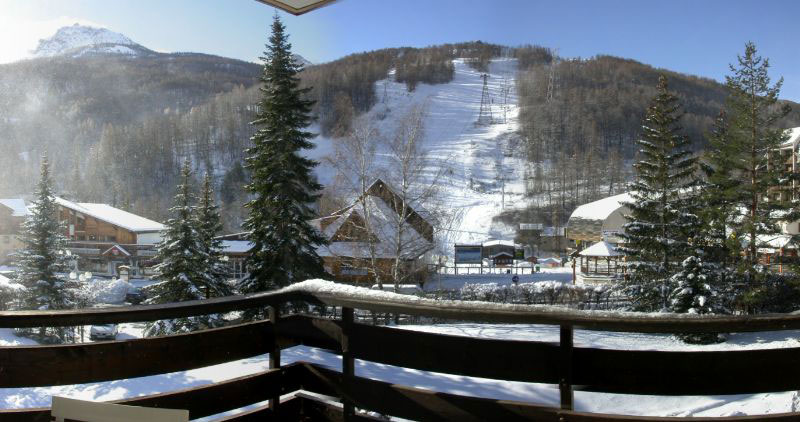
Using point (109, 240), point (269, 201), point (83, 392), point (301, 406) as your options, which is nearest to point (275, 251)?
point (269, 201)

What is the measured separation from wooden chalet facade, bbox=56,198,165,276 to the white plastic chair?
12984 mm

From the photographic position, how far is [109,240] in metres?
14.5

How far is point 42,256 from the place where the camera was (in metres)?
14.0

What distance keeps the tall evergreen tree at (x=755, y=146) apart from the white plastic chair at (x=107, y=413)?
63.0 ft

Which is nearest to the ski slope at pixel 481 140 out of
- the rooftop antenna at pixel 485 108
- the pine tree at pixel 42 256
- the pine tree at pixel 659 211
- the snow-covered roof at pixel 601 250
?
the rooftop antenna at pixel 485 108

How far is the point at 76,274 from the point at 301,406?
1506 cm

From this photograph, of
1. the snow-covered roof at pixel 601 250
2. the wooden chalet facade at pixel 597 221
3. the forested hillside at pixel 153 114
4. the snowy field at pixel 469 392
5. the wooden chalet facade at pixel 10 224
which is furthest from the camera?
the wooden chalet facade at pixel 597 221

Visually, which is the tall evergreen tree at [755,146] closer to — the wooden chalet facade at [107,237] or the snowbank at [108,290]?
the wooden chalet facade at [107,237]

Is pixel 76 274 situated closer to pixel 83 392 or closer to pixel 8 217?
pixel 8 217

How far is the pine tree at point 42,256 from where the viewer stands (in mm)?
13633

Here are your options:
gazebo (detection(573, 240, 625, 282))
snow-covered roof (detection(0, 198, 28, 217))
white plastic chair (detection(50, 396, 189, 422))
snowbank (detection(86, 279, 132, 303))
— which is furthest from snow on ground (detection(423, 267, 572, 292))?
white plastic chair (detection(50, 396, 189, 422))

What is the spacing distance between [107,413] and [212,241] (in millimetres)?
15015

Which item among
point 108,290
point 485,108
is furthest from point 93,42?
point 485,108

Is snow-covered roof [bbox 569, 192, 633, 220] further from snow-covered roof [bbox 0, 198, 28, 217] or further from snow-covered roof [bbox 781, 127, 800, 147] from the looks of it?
snow-covered roof [bbox 0, 198, 28, 217]
